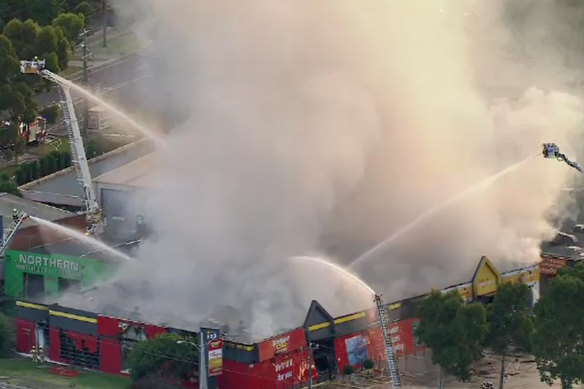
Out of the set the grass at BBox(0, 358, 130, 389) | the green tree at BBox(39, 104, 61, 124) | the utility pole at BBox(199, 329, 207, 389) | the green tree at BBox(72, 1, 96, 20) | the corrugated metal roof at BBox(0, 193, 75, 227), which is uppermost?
the green tree at BBox(72, 1, 96, 20)

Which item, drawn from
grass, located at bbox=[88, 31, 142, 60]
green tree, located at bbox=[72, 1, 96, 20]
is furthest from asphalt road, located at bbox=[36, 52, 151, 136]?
green tree, located at bbox=[72, 1, 96, 20]

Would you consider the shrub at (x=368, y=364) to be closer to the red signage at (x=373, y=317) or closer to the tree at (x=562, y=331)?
the red signage at (x=373, y=317)

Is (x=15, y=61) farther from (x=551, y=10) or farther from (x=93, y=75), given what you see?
(x=551, y=10)

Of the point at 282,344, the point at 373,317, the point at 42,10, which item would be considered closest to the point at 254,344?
the point at 282,344

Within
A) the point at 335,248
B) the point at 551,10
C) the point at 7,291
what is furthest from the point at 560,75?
the point at 7,291

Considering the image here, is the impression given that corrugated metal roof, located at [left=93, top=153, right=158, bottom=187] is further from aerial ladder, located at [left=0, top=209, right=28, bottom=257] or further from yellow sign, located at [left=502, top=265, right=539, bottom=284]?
yellow sign, located at [left=502, top=265, right=539, bottom=284]

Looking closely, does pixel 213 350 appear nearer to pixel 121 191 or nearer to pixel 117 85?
pixel 121 191

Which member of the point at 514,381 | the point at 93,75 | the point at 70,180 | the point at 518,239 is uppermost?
the point at 93,75
